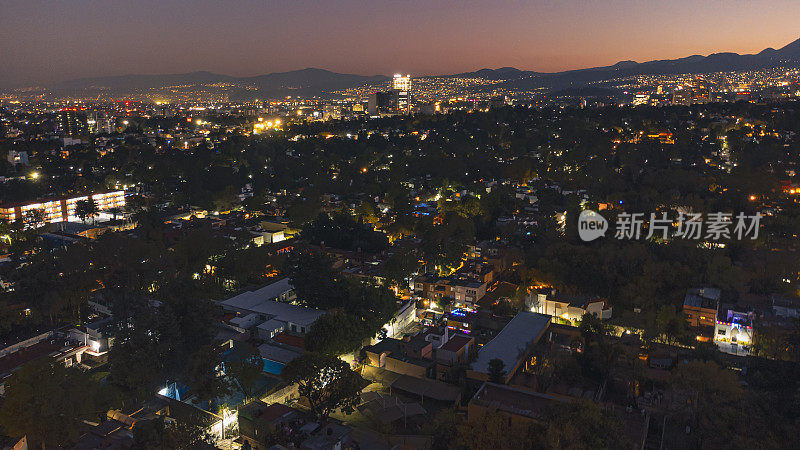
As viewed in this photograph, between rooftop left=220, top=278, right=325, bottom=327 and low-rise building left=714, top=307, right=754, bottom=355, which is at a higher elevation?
rooftop left=220, top=278, right=325, bottom=327

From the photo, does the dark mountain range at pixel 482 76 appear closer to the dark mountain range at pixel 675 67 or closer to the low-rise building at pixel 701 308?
the dark mountain range at pixel 675 67

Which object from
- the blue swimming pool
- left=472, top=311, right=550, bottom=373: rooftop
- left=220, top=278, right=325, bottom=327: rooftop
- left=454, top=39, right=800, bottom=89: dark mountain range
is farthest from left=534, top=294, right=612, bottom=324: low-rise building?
left=454, top=39, right=800, bottom=89: dark mountain range

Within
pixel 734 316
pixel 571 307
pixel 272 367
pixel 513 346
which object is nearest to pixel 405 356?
pixel 513 346

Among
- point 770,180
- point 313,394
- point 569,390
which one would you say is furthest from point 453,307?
point 770,180

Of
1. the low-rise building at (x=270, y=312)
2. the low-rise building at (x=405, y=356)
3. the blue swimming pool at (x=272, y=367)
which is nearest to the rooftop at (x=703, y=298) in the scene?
the low-rise building at (x=405, y=356)

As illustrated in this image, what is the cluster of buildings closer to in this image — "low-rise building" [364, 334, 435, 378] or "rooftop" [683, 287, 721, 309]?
"rooftop" [683, 287, 721, 309]

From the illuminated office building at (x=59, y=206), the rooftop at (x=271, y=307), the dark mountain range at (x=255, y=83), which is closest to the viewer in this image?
the rooftop at (x=271, y=307)

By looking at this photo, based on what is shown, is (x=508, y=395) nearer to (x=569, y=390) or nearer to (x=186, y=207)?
(x=569, y=390)

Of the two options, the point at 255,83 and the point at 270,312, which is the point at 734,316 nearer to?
the point at 270,312
